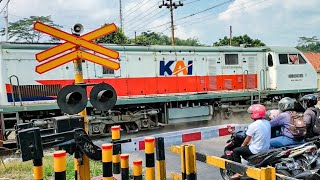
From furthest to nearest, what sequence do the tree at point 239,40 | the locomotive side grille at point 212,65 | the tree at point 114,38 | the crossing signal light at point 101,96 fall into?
1. the tree at point 239,40
2. the tree at point 114,38
3. the locomotive side grille at point 212,65
4. the crossing signal light at point 101,96

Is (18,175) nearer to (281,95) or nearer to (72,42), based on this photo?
(72,42)

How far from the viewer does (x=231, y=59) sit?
611 inches

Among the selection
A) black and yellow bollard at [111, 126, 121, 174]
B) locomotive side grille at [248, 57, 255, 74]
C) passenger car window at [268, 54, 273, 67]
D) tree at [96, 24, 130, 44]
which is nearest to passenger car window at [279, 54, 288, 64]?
passenger car window at [268, 54, 273, 67]

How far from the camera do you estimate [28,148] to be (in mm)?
3611

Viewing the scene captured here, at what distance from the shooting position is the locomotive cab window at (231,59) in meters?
15.4

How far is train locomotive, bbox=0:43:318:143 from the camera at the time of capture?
37.1 feet

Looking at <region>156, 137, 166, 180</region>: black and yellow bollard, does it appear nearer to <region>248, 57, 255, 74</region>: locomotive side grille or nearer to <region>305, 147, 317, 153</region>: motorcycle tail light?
<region>305, 147, 317, 153</region>: motorcycle tail light

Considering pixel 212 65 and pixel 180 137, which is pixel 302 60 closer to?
pixel 212 65

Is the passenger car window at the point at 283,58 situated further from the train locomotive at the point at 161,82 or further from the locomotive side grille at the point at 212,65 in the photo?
the locomotive side grille at the point at 212,65

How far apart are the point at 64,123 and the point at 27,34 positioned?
34418 mm

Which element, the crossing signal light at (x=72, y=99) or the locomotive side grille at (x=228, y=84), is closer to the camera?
the crossing signal light at (x=72, y=99)

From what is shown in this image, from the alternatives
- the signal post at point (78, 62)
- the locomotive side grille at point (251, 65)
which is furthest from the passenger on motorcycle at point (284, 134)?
the locomotive side grille at point (251, 65)

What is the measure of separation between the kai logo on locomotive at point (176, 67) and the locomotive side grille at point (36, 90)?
13.1 ft

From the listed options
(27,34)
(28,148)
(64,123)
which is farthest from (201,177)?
(27,34)
